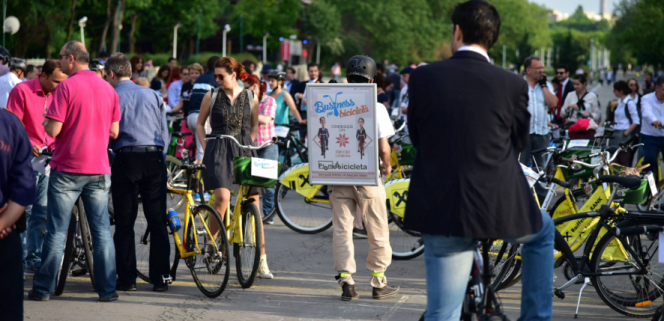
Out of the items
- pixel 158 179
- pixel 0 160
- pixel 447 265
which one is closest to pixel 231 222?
pixel 158 179

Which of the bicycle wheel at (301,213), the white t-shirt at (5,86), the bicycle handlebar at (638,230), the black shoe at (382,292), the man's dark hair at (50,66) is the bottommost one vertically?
the black shoe at (382,292)

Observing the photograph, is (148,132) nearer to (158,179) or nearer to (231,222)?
(158,179)

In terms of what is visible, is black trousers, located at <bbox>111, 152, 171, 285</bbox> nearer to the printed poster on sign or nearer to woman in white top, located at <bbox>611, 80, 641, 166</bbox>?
the printed poster on sign

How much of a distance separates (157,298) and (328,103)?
1.99 metres

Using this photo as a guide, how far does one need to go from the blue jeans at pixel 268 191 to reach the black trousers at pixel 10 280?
553cm

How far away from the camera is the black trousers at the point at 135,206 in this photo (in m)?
6.25

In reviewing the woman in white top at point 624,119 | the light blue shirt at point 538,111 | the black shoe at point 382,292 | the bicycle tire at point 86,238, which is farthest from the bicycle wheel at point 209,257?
the woman in white top at point 624,119

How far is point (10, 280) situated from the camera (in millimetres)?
3854

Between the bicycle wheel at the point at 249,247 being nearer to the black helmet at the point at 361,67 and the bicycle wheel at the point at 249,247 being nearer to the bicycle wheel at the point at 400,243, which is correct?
the black helmet at the point at 361,67

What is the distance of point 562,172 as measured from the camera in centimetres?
788

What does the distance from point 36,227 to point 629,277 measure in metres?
→ 4.76

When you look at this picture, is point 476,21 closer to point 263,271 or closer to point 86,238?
point 86,238

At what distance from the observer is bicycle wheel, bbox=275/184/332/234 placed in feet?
29.8

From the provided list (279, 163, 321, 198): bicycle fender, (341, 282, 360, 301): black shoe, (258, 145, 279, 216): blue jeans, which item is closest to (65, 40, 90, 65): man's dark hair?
(341, 282, 360, 301): black shoe
